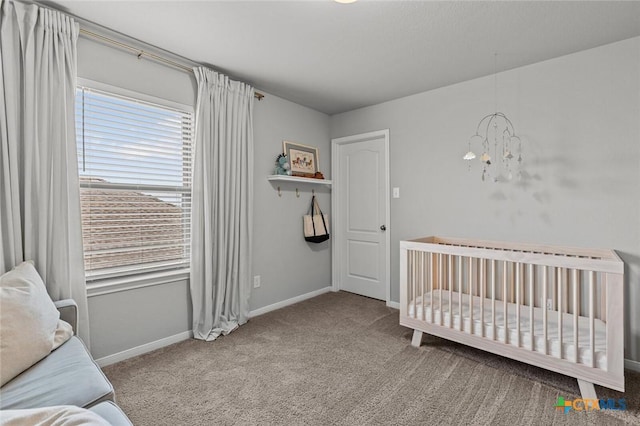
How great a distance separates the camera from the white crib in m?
1.79

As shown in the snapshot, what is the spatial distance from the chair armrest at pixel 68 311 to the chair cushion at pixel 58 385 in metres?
0.37

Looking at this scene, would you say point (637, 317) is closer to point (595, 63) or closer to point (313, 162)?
point (595, 63)

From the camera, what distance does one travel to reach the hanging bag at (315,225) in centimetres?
377

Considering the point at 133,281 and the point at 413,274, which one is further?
the point at 413,274

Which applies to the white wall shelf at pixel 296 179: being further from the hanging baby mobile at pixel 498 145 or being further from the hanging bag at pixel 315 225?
the hanging baby mobile at pixel 498 145

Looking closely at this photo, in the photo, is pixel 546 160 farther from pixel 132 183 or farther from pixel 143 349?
pixel 143 349

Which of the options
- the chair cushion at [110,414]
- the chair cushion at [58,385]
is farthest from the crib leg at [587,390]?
the chair cushion at [58,385]

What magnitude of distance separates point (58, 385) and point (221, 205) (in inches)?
68.0

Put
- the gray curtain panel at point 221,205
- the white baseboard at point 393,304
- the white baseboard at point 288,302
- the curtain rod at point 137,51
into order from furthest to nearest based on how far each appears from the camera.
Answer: the white baseboard at point 393,304 < the white baseboard at point 288,302 < the gray curtain panel at point 221,205 < the curtain rod at point 137,51

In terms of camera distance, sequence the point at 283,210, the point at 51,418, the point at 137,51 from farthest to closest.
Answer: the point at 283,210 → the point at 137,51 → the point at 51,418

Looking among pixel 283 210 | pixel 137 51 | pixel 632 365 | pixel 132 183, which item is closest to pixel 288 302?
pixel 283 210

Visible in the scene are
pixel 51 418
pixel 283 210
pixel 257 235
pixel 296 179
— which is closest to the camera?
pixel 51 418

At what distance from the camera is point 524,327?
7.02 ft

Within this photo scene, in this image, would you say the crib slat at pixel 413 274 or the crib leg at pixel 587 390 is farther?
the crib slat at pixel 413 274
